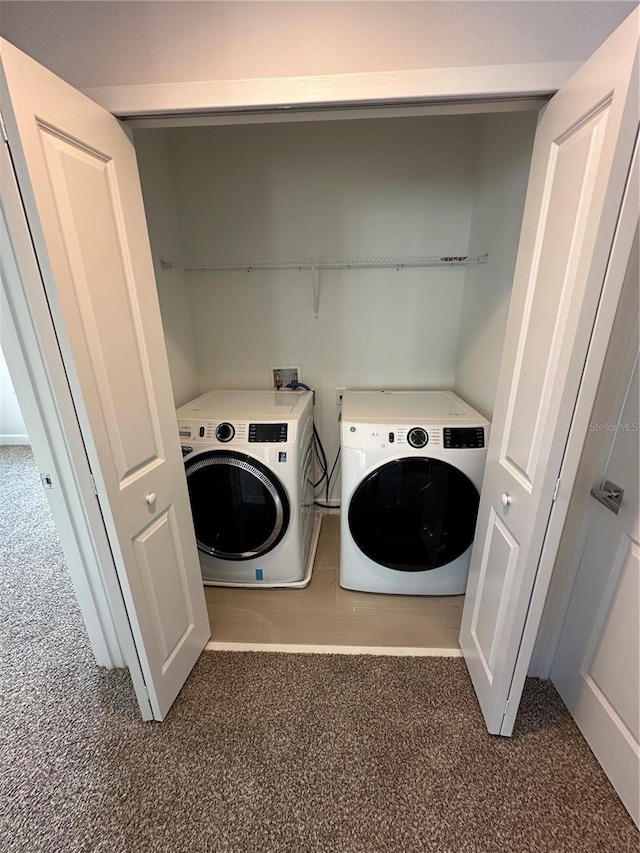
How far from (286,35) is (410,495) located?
5.42 ft

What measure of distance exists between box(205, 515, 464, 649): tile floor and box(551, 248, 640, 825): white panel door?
1.77 feet

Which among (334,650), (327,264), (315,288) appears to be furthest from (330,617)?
(327,264)

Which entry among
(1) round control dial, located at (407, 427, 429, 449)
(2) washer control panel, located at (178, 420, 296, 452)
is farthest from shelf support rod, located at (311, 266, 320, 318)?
(1) round control dial, located at (407, 427, 429, 449)

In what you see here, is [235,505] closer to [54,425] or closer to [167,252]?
[54,425]

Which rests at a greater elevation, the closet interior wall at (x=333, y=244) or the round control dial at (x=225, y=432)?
the closet interior wall at (x=333, y=244)

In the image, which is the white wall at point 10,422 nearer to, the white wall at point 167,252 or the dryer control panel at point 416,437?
the white wall at point 167,252

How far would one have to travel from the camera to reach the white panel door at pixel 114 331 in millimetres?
795

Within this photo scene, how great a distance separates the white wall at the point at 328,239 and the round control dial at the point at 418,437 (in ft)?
2.45

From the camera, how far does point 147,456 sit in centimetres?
117

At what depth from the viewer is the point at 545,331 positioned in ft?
3.15

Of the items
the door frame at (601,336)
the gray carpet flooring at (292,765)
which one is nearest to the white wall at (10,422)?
the gray carpet flooring at (292,765)

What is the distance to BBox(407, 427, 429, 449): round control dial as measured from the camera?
1.63 m

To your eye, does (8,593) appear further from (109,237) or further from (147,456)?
(109,237)

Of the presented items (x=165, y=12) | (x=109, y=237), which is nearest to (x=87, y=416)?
(x=109, y=237)
